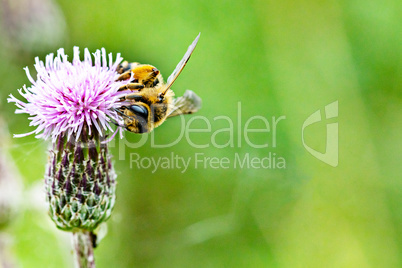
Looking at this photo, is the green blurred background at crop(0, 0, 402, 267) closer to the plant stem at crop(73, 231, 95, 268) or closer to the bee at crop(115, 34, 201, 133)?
the plant stem at crop(73, 231, 95, 268)

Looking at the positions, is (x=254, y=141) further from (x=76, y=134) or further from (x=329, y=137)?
(x=76, y=134)

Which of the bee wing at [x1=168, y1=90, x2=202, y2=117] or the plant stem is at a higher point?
the bee wing at [x1=168, y1=90, x2=202, y2=117]

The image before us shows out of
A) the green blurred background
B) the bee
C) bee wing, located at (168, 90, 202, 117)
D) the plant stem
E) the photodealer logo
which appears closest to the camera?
the bee

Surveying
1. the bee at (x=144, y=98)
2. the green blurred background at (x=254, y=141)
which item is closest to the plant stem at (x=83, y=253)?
the bee at (x=144, y=98)

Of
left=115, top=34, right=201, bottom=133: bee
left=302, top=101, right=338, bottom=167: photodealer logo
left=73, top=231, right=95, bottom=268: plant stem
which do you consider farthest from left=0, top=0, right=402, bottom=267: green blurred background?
left=115, top=34, right=201, bottom=133: bee

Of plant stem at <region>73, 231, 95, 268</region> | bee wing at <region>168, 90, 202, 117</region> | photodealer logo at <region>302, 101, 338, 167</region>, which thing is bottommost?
plant stem at <region>73, 231, 95, 268</region>

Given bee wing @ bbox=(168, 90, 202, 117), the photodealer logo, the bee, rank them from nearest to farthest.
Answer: the bee < bee wing @ bbox=(168, 90, 202, 117) < the photodealer logo

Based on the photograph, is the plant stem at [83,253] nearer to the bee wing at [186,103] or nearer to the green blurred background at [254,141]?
the bee wing at [186,103]

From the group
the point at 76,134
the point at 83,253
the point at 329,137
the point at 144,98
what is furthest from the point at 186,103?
the point at 329,137

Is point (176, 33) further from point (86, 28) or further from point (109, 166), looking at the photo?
point (109, 166)

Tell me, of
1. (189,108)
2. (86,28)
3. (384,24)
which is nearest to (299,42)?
(384,24)
